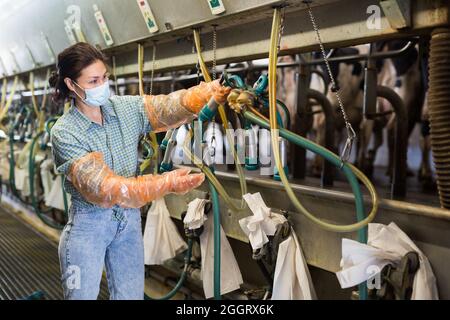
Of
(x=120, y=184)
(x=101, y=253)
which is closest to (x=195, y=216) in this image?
(x=101, y=253)

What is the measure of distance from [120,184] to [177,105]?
1.20 ft

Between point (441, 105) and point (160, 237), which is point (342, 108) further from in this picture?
point (160, 237)

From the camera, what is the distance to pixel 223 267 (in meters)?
1.71

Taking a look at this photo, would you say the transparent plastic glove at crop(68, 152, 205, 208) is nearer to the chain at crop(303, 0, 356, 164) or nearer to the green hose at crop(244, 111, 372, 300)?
the green hose at crop(244, 111, 372, 300)

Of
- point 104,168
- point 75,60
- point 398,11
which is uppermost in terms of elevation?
point 75,60

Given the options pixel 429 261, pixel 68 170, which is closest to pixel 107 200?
pixel 68 170

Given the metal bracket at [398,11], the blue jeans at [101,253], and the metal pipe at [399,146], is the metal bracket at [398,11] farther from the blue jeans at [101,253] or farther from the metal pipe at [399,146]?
the blue jeans at [101,253]

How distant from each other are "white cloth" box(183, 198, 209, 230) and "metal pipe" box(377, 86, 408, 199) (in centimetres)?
72

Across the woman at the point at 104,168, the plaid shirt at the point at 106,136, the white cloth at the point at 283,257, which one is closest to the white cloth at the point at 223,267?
the white cloth at the point at 283,257

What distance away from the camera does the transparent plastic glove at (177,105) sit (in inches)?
52.6

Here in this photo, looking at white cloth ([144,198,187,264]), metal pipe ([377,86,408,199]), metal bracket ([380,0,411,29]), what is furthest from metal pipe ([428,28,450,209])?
white cloth ([144,198,187,264])

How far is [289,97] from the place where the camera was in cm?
381

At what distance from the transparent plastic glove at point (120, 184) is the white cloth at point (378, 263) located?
43cm
